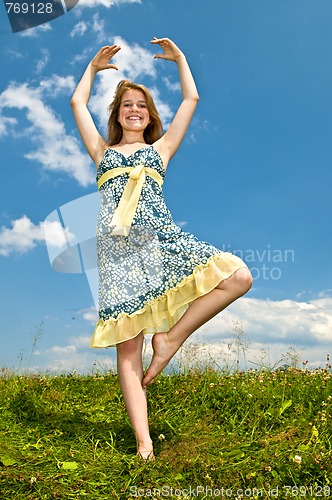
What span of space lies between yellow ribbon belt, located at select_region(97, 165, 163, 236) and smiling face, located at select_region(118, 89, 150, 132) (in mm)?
520

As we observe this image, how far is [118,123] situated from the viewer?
5480mm

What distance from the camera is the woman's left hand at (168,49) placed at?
17.7ft

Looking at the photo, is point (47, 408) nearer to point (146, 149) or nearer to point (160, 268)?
point (160, 268)

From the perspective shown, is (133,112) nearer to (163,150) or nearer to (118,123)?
(118,123)

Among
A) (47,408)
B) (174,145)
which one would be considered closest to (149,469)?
(47,408)

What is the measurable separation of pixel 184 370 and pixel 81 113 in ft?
10.6

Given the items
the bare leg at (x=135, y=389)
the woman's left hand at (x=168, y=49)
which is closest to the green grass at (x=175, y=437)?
the bare leg at (x=135, y=389)

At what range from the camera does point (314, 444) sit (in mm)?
4652

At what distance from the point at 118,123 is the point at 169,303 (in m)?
1.92

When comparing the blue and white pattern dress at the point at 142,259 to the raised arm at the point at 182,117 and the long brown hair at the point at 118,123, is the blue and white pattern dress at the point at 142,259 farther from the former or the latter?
the long brown hair at the point at 118,123

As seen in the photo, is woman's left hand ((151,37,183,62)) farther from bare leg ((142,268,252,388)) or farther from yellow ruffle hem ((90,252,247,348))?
bare leg ((142,268,252,388))

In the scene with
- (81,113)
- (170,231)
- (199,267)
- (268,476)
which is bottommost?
(268,476)

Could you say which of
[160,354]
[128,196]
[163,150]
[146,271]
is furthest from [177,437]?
[163,150]

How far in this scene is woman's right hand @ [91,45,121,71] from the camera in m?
5.48
